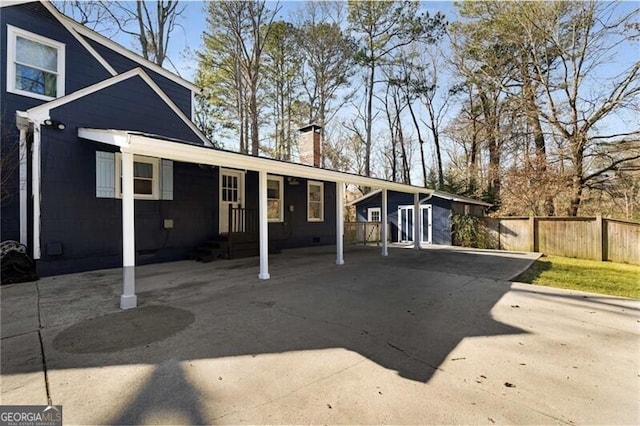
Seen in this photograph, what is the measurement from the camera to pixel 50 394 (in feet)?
7.01

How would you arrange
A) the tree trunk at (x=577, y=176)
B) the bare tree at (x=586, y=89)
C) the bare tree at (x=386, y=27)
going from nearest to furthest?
1. the bare tree at (x=586, y=89)
2. the tree trunk at (x=577, y=176)
3. the bare tree at (x=386, y=27)

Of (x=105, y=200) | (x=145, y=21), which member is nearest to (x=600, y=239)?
(x=105, y=200)

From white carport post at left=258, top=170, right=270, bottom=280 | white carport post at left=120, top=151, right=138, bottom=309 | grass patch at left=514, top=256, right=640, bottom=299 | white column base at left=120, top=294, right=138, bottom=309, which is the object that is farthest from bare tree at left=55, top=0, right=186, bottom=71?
grass patch at left=514, top=256, right=640, bottom=299

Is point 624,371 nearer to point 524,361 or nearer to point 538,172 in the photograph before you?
point 524,361

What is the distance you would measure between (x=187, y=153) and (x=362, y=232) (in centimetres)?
1091

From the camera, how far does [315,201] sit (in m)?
11.9

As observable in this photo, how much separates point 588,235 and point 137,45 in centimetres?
1900

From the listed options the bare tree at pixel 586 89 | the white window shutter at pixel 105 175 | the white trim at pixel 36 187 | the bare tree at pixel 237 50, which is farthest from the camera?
the bare tree at pixel 237 50

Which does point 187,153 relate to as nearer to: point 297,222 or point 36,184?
point 36,184

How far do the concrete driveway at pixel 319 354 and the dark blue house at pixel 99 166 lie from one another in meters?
1.01

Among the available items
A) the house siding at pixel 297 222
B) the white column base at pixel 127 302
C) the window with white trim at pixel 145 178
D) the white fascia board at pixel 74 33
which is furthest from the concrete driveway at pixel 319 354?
the white fascia board at pixel 74 33

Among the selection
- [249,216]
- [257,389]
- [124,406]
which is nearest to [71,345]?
[124,406]

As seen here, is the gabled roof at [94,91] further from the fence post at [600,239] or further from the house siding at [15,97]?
the fence post at [600,239]

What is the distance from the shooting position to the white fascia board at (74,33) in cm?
646
